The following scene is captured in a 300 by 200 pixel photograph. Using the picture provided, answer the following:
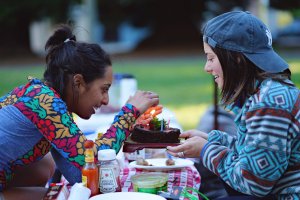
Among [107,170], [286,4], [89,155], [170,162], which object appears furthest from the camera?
[286,4]

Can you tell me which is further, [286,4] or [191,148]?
[286,4]

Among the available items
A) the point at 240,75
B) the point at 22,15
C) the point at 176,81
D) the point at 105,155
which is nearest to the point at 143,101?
the point at 105,155

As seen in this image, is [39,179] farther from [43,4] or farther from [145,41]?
[145,41]

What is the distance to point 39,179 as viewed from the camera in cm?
295

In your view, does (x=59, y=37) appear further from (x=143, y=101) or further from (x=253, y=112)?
(x=253, y=112)

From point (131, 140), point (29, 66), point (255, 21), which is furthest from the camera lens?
point (29, 66)

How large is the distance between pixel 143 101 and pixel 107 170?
1.73ft

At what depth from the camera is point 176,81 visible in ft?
41.5

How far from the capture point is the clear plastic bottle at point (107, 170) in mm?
2254

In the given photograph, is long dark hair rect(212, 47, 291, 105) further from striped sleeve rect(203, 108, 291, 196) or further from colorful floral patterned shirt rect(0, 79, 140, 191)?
colorful floral patterned shirt rect(0, 79, 140, 191)

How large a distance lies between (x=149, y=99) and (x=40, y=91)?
57 centimetres

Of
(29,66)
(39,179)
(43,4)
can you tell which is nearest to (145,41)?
(43,4)

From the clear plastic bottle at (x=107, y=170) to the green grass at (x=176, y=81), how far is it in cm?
471

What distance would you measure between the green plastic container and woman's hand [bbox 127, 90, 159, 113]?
0.37m
